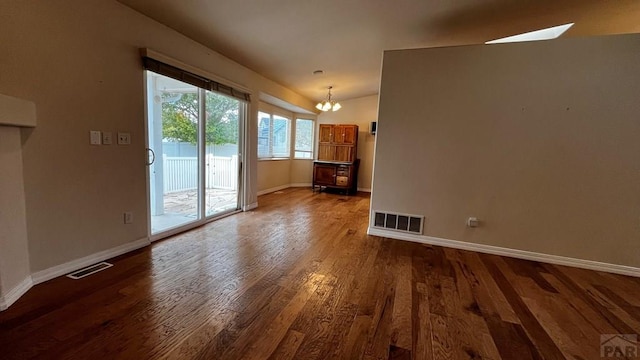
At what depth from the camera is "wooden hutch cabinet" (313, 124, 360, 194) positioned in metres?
6.96

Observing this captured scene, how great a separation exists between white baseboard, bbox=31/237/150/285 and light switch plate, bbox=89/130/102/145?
1.06m

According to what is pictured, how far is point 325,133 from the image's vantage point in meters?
7.28

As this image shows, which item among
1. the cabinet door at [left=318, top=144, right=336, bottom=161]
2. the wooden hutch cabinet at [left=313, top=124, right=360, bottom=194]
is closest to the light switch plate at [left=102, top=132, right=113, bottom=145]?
the wooden hutch cabinet at [left=313, top=124, right=360, bottom=194]

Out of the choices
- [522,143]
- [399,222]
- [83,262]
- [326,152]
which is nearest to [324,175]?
[326,152]

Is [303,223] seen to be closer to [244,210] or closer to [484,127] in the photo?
[244,210]

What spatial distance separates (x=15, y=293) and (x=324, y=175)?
578 centimetres

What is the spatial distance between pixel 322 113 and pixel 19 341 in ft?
23.9

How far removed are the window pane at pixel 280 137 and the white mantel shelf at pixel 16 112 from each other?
5115 millimetres

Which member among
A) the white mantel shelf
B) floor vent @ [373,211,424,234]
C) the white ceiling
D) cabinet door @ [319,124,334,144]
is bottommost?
floor vent @ [373,211,424,234]

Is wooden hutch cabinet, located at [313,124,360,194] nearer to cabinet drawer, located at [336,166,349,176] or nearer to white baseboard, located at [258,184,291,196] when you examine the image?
cabinet drawer, located at [336,166,349,176]

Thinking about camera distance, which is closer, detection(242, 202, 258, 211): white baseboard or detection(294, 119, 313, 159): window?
detection(242, 202, 258, 211): white baseboard

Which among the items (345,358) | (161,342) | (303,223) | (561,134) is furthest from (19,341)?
(561,134)

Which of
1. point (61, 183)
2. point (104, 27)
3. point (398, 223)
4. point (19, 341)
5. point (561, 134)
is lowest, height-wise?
point (19, 341)

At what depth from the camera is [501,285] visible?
242 centimetres
